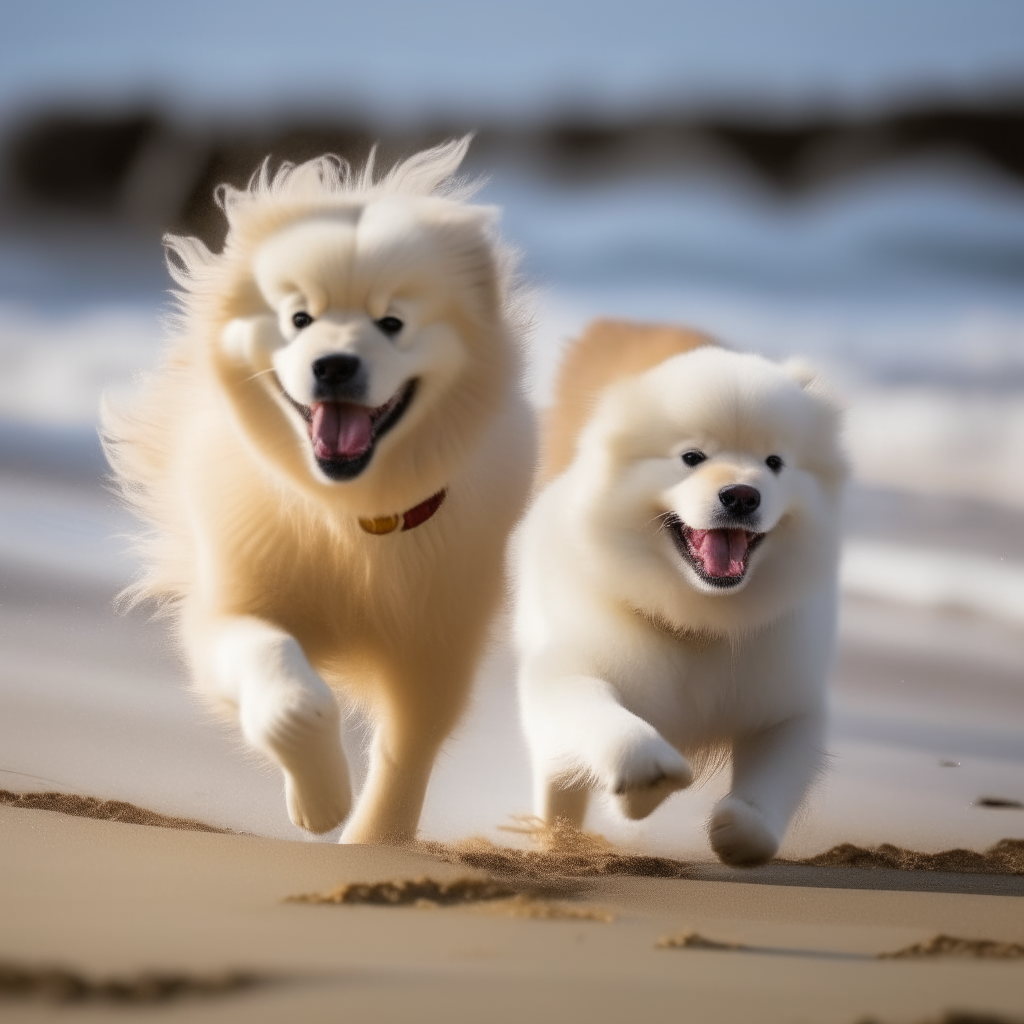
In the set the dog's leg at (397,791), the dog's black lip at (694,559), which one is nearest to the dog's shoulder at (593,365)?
the dog's black lip at (694,559)

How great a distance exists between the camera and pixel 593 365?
4.15 meters

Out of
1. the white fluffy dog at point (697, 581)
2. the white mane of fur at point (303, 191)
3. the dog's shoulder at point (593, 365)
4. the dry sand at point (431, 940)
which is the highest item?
the white mane of fur at point (303, 191)

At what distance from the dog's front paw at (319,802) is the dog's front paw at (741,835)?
2.42 ft

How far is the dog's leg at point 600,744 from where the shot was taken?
303 cm

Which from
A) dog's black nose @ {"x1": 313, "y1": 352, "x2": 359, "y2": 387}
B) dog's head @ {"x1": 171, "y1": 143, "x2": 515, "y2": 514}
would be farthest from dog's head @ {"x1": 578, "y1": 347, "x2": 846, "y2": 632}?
dog's black nose @ {"x1": 313, "y1": 352, "x2": 359, "y2": 387}

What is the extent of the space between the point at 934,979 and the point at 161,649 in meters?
2.80

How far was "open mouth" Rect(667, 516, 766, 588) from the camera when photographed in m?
3.35

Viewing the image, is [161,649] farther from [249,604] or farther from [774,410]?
[774,410]

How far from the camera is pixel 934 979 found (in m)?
2.31

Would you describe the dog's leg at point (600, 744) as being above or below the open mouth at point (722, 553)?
below

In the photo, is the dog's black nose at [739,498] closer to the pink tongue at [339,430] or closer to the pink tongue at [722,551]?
the pink tongue at [722,551]

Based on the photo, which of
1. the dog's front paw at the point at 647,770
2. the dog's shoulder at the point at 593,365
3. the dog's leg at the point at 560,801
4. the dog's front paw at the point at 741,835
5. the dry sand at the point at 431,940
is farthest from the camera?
the dog's shoulder at the point at 593,365

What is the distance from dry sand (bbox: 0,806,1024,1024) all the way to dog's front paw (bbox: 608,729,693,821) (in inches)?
7.8

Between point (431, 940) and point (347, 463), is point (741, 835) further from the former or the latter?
point (347, 463)
